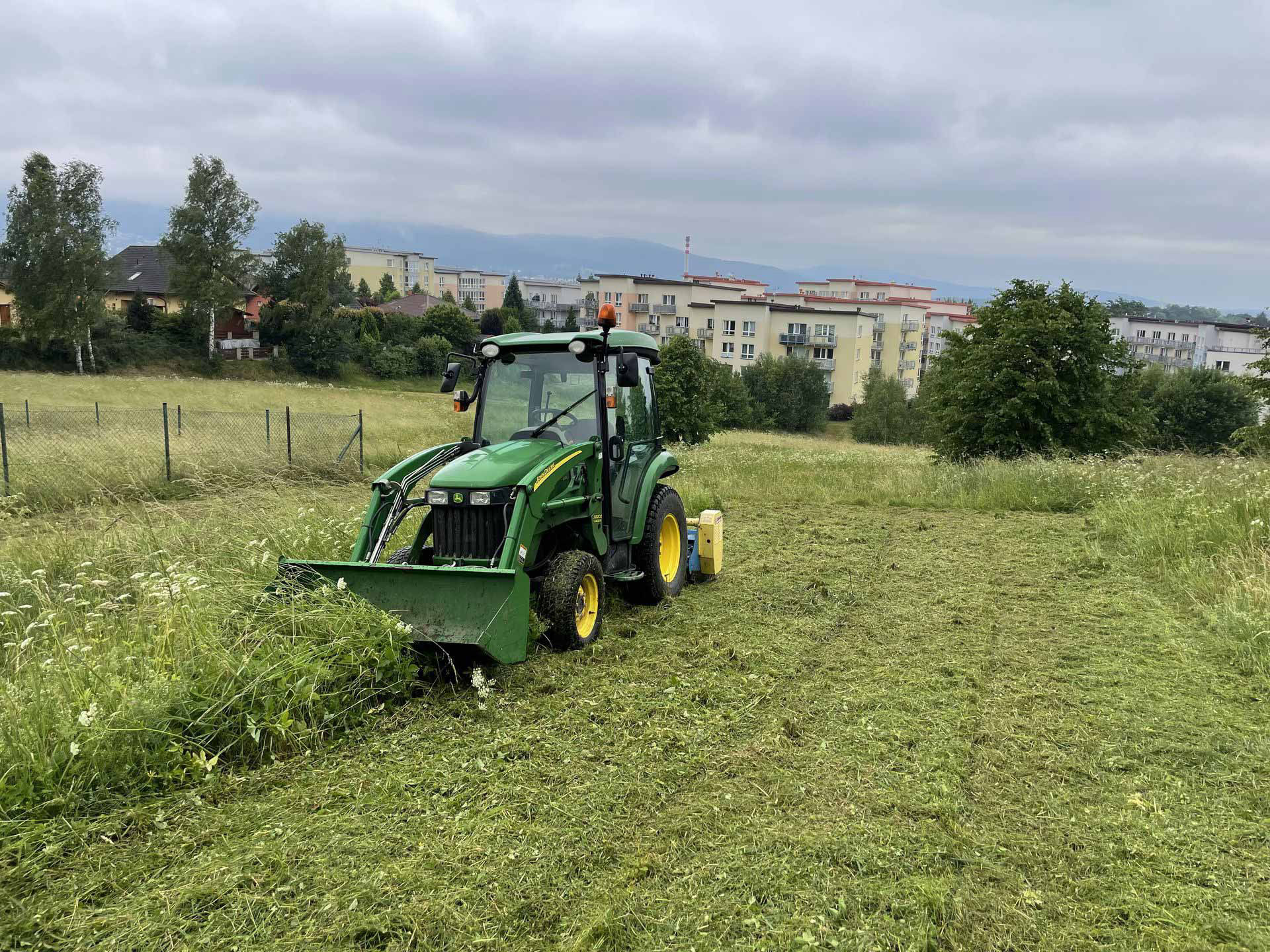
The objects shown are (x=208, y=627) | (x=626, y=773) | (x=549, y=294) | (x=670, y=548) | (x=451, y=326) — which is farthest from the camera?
(x=549, y=294)

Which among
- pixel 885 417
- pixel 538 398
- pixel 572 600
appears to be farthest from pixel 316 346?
pixel 572 600

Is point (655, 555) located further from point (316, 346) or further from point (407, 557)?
point (316, 346)

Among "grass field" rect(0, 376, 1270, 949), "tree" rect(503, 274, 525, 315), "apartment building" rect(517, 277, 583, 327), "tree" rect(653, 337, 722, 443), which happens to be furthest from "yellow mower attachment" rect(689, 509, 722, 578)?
"apartment building" rect(517, 277, 583, 327)

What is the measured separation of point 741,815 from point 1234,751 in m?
2.67

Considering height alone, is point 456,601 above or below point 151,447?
above

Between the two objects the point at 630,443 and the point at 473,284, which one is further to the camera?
the point at 473,284

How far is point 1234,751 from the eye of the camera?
14.5 feet

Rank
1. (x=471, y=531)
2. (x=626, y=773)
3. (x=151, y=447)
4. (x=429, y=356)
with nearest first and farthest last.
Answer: (x=626, y=773), (x=471, y=531), (x=151, y=447), (x=429, y=356)

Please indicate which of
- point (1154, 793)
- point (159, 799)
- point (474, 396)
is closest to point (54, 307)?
point (474, 396)

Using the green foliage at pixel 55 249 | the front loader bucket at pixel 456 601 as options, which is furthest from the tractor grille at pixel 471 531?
the green foliage at pixel 55 249

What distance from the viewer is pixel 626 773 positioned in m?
4.05

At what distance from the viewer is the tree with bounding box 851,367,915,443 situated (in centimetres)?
5509

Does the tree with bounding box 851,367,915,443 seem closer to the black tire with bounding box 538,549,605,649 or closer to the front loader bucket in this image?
the black tire with bounding box 538,549,605,649

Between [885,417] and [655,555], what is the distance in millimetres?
51707
